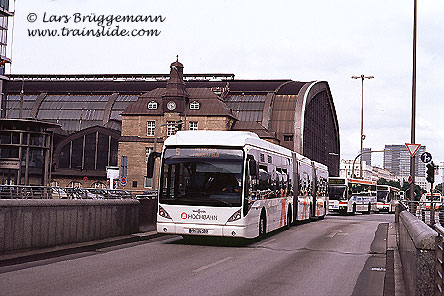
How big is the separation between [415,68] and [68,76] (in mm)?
89978

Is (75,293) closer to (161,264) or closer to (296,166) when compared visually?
(161,264)

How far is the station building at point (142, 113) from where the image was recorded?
84.1 meters

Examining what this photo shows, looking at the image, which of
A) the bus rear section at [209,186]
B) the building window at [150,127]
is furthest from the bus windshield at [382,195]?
the bus rear section at [209,186]

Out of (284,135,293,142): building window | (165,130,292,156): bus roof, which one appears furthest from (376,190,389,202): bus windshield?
(165,130,292,156): bus roof

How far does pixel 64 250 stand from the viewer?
13625 mm

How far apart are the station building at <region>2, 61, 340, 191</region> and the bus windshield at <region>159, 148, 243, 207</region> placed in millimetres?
57885

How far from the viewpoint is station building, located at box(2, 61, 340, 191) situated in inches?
3312

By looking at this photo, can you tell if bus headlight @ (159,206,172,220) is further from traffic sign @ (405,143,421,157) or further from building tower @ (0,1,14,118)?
building tower @ (0,1,14,118)

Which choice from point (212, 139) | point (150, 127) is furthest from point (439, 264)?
point (150, 127)

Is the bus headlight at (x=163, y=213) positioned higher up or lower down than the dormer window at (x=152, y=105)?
lower down

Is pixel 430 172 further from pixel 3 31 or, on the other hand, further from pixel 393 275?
pixel 3 31

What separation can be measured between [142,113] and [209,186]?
6936 centimetres

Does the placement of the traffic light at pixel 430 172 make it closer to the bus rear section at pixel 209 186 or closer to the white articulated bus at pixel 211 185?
the white articulated bus at pixel 211 185

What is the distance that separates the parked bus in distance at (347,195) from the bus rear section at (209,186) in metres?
31.6
